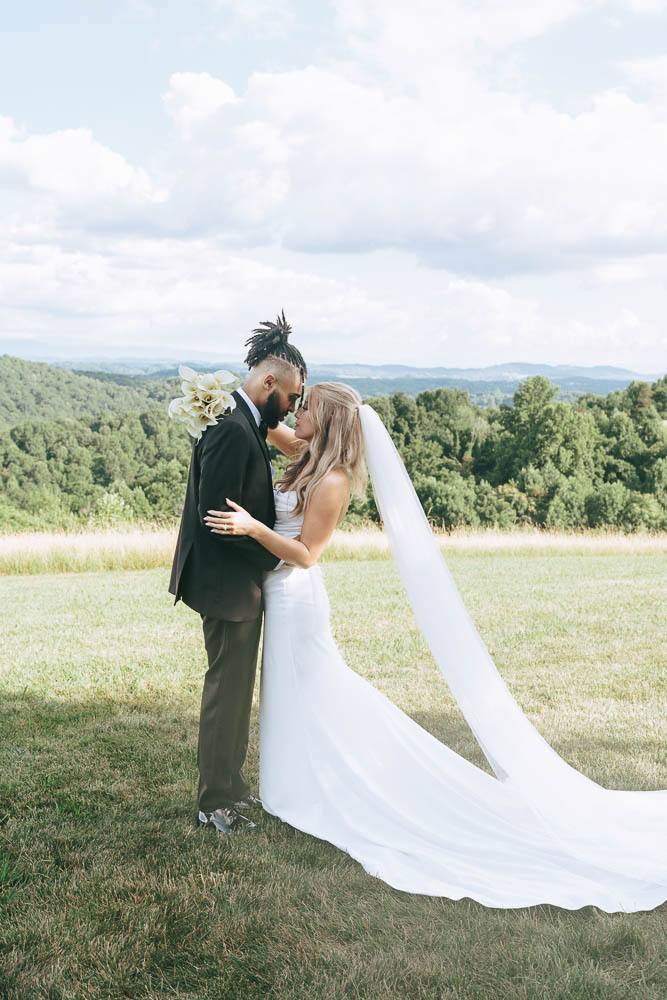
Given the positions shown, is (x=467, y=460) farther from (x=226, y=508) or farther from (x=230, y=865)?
(x=230, y=865)

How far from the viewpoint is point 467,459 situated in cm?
4034

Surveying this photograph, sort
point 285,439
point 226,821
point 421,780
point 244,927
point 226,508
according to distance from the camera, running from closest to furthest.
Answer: point 244,927, point 226,508, point 421,780, point 226,821, point 285,439

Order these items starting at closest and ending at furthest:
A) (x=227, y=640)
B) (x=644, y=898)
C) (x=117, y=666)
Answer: (x=644, y=898)
(x=227, y=640)
(x=117, y=666)

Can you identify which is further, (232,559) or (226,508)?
(232,559)

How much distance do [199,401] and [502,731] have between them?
2.10 meters

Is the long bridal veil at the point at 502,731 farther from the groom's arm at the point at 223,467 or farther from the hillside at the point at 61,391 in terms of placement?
the hillside at the point at 61,391

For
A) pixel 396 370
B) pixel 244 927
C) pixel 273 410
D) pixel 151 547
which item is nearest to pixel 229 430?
pixel 273 410

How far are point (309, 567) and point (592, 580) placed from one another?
9.71m

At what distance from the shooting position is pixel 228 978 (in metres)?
2.78

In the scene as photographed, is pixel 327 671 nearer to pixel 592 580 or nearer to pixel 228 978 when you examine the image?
pixel 228 978

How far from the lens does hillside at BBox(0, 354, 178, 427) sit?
48375 mm

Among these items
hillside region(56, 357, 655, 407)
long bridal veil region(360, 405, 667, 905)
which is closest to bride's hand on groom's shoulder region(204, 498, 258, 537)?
long bridal veil region(360, 405, 667, 905)

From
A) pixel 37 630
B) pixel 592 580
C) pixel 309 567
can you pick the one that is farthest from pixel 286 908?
pixel 592 580

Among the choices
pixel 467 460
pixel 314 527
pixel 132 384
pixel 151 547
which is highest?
pixel 132 384
